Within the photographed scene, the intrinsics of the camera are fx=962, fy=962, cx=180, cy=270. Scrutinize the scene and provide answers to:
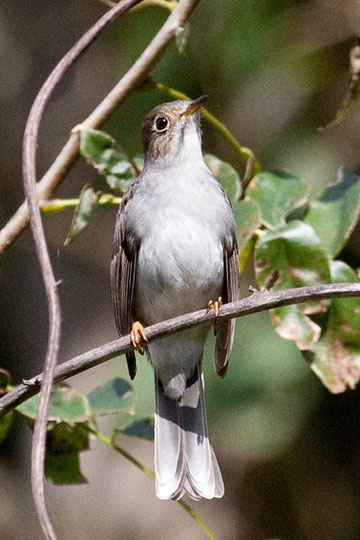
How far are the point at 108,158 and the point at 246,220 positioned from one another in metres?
0.52

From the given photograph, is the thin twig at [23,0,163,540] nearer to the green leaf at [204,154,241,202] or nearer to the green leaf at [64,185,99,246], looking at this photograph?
the green leaf at [64,185,99,246]

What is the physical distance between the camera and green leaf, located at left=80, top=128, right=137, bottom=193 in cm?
315

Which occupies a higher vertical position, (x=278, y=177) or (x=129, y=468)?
(x=278, y=177)

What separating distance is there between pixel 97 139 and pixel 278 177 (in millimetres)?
615

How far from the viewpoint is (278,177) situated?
322 centimetres

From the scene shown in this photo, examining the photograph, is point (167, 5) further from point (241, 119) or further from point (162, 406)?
point (241, 119)

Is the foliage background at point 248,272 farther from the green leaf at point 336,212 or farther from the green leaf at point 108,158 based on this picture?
the green leaf at point 336,212

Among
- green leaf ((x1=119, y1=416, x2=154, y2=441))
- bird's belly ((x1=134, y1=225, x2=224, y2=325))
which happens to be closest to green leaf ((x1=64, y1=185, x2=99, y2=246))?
bird's belly ((x1=134, y1=225, x2=224, y2=325))

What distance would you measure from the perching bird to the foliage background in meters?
0.97

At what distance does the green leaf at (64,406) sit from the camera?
2.88m

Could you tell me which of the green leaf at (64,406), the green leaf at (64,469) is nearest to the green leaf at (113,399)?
the green leaf at (64,406)

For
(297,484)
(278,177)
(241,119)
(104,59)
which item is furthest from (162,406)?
(104,59)

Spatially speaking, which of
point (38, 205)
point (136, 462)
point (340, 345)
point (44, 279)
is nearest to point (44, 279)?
point (44, 279)

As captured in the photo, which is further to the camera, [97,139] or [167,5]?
[167,5]
